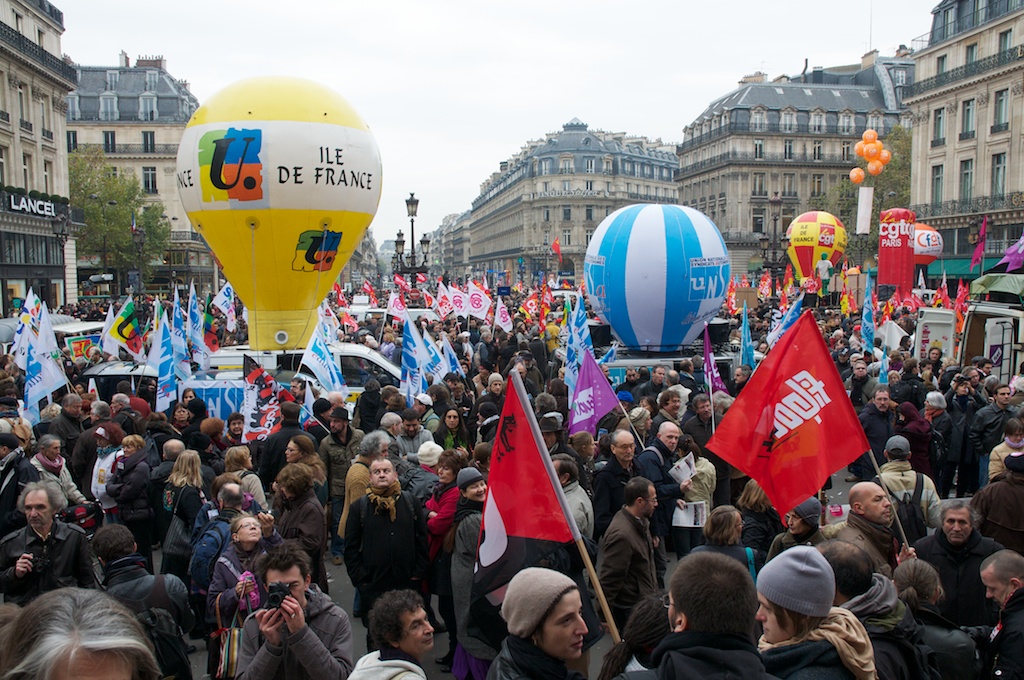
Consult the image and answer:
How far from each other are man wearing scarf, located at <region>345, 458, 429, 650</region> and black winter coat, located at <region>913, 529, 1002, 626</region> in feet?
10.8

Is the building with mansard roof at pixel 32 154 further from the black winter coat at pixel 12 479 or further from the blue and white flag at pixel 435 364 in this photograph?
the black winter coat at pixel 12 479

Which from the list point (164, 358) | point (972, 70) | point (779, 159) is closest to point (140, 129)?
point (779, 159)

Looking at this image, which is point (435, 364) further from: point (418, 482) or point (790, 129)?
point (790, 129)

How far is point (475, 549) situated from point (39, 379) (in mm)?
8085

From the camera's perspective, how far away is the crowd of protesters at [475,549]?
119 inches

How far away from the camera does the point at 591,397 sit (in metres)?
9.22

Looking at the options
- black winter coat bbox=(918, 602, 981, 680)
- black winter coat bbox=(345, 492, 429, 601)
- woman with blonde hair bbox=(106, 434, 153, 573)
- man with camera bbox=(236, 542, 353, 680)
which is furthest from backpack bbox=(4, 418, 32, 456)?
black winter coat bbox=(918, 602, 981, 680)

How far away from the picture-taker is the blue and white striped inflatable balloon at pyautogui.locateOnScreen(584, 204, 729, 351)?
17.1 metres

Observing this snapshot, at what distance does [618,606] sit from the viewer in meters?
5.30

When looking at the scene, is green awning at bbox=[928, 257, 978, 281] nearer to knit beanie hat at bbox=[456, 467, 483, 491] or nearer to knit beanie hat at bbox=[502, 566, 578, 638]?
knit beanie hat at bbox=[456, 467, 483, 491]

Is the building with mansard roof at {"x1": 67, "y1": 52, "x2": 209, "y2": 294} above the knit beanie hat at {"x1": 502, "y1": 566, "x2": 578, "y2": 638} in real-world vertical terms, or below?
above

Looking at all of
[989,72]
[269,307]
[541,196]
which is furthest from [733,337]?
[541,196]

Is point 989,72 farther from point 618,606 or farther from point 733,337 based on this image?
point 618,606

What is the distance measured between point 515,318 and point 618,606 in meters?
21.4
